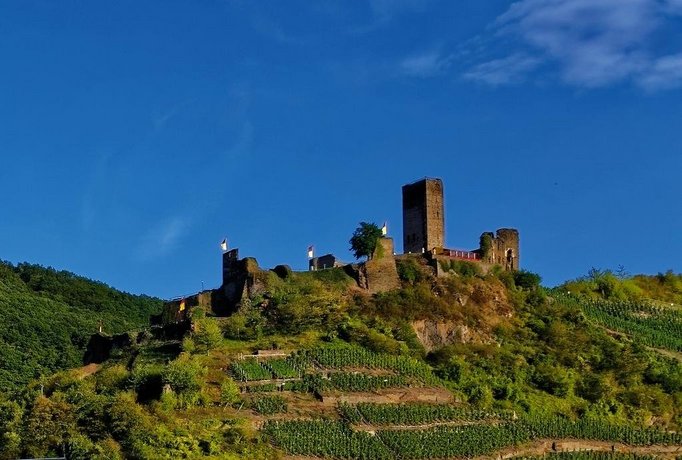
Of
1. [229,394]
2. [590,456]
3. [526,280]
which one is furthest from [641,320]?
[229,394]

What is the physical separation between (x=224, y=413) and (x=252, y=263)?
1288 cm

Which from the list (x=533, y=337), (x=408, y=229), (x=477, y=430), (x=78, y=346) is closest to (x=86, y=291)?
(x=78, y=346)

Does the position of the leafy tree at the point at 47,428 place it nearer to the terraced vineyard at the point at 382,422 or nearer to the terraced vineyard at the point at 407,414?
the terraced vineyard at the point at 382,422

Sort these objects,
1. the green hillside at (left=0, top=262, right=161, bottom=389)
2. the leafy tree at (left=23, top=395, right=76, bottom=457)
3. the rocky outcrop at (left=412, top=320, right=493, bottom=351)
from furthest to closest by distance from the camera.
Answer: the green hillside at (left=0, top=262, right=161, bottom=389)
the rocky outcrop at (left=412, top=320, right=493, bottom=351)
the leafy tree at (left=23, top=395, right=76, bottom=457)

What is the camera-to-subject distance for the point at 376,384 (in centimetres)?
5681

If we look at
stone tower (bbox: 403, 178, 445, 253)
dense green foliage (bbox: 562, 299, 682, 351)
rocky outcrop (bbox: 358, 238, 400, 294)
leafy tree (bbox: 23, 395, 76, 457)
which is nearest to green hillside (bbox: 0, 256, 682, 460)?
leafy tree (bbox: 23, 395, 76, 457)

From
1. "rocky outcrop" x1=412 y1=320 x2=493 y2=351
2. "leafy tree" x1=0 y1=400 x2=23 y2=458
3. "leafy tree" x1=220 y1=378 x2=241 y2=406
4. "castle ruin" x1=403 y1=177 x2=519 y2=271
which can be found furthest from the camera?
"castle ruin" x1=403 y1=177 x2=519 y2=271

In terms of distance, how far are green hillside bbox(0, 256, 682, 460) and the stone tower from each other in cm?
266

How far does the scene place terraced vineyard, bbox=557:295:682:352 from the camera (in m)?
72.7

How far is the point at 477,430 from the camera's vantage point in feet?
→ 181

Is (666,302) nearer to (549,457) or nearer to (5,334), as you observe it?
(549,457)

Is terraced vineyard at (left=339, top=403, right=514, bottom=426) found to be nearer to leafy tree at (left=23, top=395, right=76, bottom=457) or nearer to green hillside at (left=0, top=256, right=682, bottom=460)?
green hillside at (left=0, top=256, right=682, bottom=460)

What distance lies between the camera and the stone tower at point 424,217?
230 ft

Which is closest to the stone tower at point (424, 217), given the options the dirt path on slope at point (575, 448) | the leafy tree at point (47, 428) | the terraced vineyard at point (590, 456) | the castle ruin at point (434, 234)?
the castle ruin at point (434, 234)
